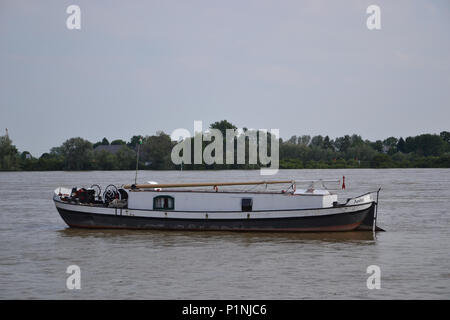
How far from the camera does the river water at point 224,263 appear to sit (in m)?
19.4

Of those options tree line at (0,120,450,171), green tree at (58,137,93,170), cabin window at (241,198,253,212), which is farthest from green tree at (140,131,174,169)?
cabin window at (241,198,253,212)

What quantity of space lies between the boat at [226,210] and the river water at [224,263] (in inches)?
21.5

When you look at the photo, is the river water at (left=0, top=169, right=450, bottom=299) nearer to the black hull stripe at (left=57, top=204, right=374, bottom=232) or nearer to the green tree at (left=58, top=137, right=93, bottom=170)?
the black hull stripe at (left=57, top=204, right=374, bottom=232)

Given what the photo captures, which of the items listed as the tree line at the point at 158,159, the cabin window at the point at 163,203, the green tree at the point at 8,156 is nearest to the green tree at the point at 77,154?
the tree line at the point at 158,159

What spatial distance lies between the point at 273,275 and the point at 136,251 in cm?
795

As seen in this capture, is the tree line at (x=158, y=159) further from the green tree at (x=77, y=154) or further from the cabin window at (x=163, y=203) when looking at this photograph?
the cabin window at (x=163, y=203)

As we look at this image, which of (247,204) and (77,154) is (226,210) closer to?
(247,204)

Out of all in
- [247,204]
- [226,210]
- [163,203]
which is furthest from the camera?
[163,203]

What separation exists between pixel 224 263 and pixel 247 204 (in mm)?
7668

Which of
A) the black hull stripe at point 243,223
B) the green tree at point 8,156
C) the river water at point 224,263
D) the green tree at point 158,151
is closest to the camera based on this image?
the river water at point 224,263

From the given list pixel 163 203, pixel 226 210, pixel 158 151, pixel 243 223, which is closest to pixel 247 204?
pixel 243 223

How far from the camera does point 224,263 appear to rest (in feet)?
79.2
